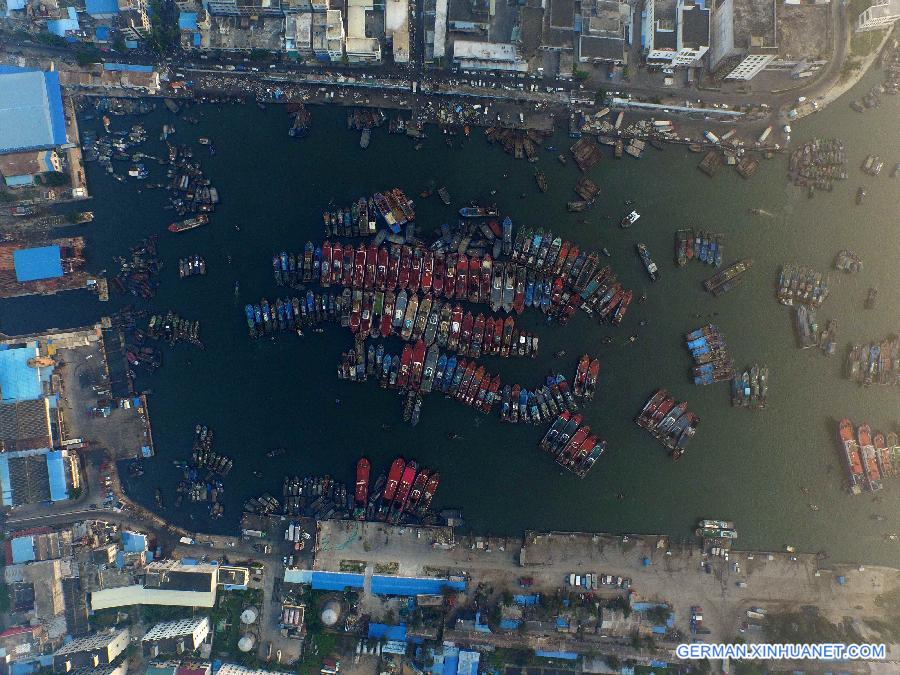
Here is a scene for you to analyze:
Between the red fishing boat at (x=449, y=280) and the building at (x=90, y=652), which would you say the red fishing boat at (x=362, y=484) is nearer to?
the red fishing boat at (x=449, y=280)

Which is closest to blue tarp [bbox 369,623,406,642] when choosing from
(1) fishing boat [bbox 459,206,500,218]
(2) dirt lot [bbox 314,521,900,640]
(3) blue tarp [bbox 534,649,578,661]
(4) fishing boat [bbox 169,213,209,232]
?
(2) dirt lot [bbox 314,521,900,640]

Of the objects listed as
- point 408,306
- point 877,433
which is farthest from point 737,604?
point 408,306

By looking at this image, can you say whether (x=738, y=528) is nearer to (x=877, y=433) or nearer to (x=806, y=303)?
(x=877, y=433)

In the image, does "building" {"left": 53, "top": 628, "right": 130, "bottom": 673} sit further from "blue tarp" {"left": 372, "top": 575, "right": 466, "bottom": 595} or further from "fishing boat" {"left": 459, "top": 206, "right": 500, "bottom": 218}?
"fishing boat" {"left": 459, "top": 206, "right": 500, "bottom": 218}

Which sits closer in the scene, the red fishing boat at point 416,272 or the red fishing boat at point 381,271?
the red fishing boat at point 381,271

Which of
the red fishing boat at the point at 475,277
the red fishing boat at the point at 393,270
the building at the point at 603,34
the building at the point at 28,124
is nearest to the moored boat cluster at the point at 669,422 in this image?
the red fishing boat at the point at 475,277

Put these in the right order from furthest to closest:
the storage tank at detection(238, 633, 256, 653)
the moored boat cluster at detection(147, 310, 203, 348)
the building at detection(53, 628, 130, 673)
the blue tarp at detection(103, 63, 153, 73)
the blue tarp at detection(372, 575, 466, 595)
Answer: the blue tarp at detection(103, 63, 153, 73) < the moored boat cluster at detection(147, 310, 203, 348) < the blue tarp at detection(372, 575, 466, 595) < the storage tank at detection(238, 633, 256, 653) < the building at detection(53, 628, 130, 673)

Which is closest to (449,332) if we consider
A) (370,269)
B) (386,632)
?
(370,269)
